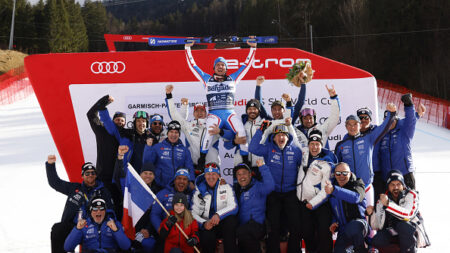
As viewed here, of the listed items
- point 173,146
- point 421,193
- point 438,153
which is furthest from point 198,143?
point 438,153

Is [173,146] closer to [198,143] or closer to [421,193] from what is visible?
[198,143]

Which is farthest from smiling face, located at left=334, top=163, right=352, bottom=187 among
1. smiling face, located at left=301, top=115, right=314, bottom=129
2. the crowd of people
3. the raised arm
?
the raised arm

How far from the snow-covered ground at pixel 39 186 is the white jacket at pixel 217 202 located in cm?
284

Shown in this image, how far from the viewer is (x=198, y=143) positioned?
690cm

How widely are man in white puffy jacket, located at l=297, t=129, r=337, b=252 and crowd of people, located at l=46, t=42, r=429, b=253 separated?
1 centimetres

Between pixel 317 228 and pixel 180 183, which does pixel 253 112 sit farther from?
pixel 317 228

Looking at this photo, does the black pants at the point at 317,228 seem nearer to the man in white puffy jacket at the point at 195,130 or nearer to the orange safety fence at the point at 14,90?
the man in white puffy jacket at the point at 195,130

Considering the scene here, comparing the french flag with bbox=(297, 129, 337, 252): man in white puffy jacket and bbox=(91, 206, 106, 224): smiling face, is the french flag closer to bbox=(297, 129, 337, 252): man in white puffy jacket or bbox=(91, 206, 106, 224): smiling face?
bbox=(91, 206, 106, 224): smiling face

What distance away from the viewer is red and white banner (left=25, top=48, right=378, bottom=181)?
7879 mm

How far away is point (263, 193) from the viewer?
559 centimetres

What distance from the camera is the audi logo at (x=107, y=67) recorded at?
7969 mm

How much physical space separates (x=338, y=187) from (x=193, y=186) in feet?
6.36

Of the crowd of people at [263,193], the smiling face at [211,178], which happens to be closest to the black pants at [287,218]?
the crowd of people at [263,193]

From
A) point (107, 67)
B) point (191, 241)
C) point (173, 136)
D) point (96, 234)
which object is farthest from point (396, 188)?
point (107, 67)
